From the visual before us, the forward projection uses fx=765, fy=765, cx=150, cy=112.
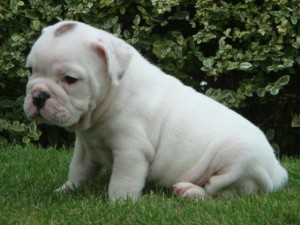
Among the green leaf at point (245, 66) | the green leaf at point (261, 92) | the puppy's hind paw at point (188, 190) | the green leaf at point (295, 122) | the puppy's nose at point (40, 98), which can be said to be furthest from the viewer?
the green leaf at point (295, 122)

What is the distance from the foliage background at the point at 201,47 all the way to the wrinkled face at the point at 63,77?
296 cm

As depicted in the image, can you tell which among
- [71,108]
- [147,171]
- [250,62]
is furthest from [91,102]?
[250,62]

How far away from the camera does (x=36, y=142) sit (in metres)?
8.73

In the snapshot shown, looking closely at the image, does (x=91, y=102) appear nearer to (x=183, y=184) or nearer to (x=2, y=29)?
(x=183, y=184)

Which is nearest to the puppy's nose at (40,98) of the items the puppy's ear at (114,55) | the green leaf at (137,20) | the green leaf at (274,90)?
the puppy's ear at (114,55)

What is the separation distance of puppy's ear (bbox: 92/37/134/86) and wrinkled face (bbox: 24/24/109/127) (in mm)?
59

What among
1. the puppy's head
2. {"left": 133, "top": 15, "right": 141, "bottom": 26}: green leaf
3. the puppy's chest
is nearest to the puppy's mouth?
the puppy's head

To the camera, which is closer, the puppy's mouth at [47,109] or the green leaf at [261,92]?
the puppy's mouth at [47,109]

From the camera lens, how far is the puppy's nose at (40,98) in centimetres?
498

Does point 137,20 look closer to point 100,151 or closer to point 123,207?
point 100,151

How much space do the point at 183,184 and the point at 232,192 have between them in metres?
0.36

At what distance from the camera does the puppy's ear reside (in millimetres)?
5035

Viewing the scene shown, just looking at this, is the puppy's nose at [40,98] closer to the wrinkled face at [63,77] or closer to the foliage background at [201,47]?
the wrinkled face at [63,77]

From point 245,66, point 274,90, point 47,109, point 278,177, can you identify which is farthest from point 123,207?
point 274,90
